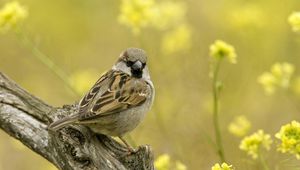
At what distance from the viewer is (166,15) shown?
8.57 meters

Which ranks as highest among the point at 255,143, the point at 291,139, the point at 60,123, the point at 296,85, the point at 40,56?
the point at 296,85

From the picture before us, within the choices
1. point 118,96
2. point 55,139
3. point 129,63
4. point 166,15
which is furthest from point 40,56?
point 166,15

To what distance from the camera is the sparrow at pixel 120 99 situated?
5637 millimetres

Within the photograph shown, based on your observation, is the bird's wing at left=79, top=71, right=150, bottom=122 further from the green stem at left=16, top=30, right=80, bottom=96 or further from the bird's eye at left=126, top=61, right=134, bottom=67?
the green stem at left=16, top=30, right=80, bottom=96

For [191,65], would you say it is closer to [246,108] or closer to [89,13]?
[246,108]

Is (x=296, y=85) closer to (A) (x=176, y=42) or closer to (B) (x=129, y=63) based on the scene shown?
(A) (x=176, y=42)

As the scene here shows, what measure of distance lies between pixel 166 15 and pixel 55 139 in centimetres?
366

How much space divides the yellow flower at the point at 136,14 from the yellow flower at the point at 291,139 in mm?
2706

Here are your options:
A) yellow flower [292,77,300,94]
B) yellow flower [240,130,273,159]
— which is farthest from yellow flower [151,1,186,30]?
yellow flower [240,130,273,159]

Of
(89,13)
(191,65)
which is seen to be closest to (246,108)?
(191,65)

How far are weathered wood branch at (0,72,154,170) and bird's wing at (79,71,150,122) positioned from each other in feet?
0.81

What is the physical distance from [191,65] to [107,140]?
11.9ft

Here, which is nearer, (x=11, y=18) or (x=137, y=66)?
(x=137, y=66)

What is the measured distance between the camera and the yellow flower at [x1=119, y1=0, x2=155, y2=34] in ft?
24.6
